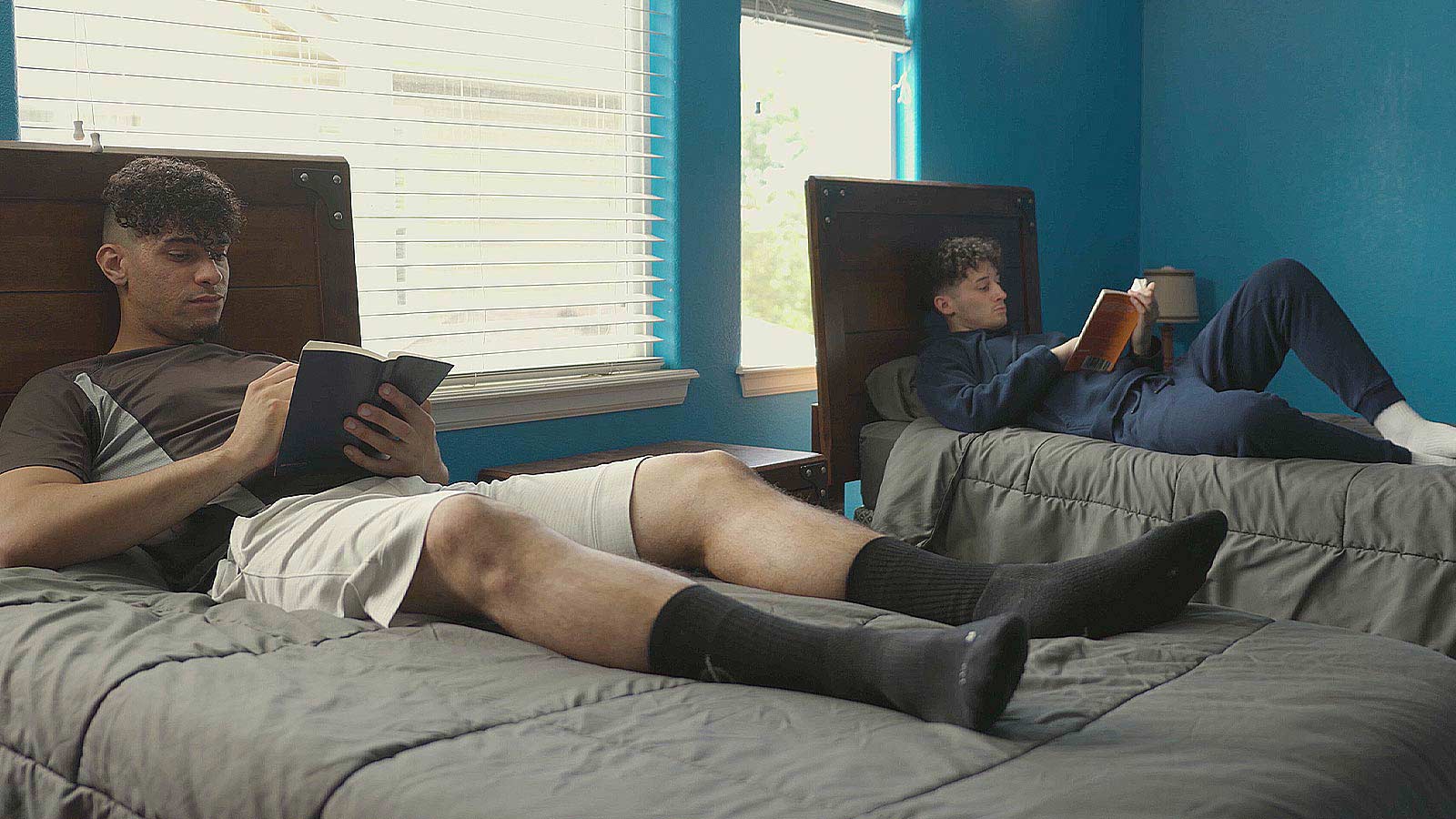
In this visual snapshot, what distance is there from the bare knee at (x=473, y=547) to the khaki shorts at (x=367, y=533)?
0.08ft

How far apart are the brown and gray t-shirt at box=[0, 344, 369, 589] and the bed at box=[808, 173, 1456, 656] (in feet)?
4.61

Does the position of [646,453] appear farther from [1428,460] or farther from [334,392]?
[1428,460]

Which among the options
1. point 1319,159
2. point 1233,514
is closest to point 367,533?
point 1233,514

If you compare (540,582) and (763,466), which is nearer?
(540,582)

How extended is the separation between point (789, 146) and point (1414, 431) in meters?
2.05

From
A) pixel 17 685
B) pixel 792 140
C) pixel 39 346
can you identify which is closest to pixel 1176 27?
pixel 792 140

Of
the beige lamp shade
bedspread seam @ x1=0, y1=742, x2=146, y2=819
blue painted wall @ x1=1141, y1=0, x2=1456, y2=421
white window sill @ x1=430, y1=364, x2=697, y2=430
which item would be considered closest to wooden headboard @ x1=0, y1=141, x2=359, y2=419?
white window sill @ x1=430, y1=364, x2=697, y2=430

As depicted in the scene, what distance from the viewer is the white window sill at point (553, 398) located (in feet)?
9.37

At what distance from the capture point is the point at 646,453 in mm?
2939

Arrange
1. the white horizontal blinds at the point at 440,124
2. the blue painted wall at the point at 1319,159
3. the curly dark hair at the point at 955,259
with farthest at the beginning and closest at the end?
the blue painted wall at the point at 1319,159, the curly dark hair at the point at 955,259, the white horizontal blinds at the point at 440,124

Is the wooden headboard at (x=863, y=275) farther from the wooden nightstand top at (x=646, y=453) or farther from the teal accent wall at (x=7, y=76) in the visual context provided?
the teal accent wall at (x=7, y=76)

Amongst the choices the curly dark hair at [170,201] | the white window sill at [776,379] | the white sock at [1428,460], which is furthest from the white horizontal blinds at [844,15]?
the white sock at [1428,460]

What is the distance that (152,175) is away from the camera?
1984 mm

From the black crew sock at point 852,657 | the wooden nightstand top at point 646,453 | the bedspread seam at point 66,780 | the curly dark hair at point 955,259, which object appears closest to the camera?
the black crew sock at point 852,657
